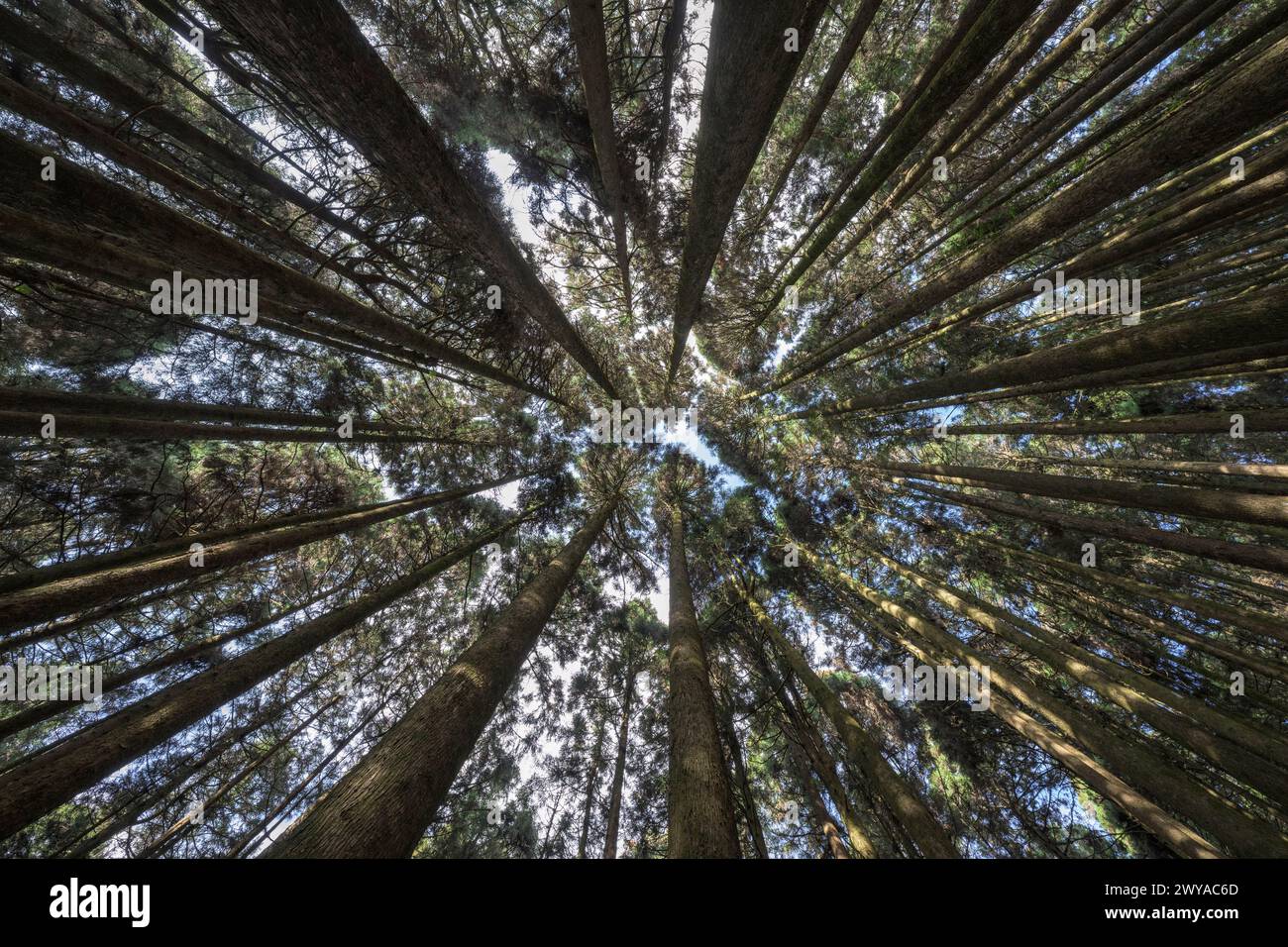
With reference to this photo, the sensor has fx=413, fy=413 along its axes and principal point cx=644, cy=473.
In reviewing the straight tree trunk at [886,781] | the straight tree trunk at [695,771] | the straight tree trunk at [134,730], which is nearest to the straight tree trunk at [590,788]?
the straight tree trunk at [886,781]

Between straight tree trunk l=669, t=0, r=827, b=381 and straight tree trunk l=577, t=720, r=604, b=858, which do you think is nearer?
straight tree trunk l=669, t=0, r=827, b=381

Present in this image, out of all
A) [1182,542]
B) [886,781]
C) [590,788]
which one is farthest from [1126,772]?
[590,788]

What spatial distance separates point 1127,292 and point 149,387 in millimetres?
16235

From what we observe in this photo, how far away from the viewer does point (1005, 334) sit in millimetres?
8953

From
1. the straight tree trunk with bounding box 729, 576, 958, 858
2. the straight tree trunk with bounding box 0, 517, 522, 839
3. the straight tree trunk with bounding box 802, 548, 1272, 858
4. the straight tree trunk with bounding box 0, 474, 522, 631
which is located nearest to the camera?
the straight tree trunk with bounding box 0, 517, 522, 839

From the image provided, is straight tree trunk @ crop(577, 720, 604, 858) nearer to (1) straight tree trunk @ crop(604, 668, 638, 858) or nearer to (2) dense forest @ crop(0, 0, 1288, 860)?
(2) dense forest @ crop(0, 0, 1288, 860)

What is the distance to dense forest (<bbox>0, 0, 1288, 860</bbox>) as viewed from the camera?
336 cm

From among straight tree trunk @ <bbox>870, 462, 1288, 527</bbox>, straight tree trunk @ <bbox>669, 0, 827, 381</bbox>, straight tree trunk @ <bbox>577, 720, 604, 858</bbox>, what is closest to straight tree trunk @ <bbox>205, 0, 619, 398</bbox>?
straight tree trunk @ <bbox>669, 0, 827, 381</bbox>

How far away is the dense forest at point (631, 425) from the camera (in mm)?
3363

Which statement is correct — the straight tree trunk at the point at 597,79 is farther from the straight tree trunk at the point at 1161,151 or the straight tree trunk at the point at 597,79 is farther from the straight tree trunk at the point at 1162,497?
the straight tree trunk at the point at 1162,497

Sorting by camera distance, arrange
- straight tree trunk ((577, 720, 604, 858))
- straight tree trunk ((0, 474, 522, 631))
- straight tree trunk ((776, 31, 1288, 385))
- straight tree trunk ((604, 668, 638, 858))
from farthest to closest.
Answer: straight tree trunk ((577, 720, 604, 858))
straight tree trunk ((604, 668, 638, 858))
straight tree trunk ((0, 474, 522, 631))
straight tree trunk ((776, 31, 1288, 385))

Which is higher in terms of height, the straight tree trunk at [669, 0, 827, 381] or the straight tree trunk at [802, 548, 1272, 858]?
the straight tree trunk at [669, 0, 827, 381]

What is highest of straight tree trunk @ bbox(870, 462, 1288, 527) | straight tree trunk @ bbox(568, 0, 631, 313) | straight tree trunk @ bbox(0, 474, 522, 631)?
straight tree trunk @ bbox(568, 0, 631, 313)

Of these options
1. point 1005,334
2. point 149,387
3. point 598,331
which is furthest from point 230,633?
point 1005,334
